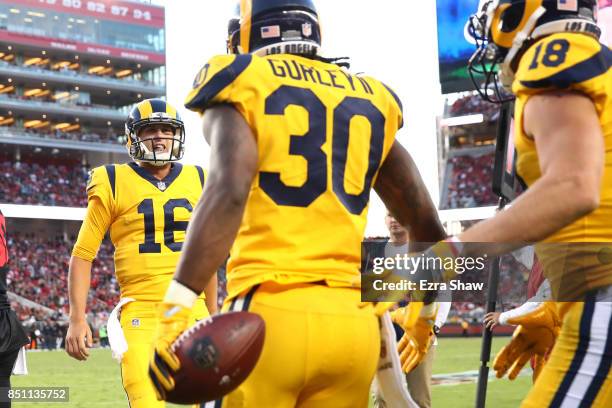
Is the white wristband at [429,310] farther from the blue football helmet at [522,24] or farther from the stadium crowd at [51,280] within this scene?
the stadium crowd at [51,280]

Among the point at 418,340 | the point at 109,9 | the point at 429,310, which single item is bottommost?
the point at 418,340

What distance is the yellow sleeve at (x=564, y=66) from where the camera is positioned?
86.1 inches

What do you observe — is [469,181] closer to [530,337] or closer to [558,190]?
[530,337]

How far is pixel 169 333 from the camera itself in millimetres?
2223

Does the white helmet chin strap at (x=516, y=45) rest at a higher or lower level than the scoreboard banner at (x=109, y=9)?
lower

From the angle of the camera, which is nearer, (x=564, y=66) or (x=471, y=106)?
(x=564, y=66)

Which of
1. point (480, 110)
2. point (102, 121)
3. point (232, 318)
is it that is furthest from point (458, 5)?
point (102, 121)

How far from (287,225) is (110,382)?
12161 mm

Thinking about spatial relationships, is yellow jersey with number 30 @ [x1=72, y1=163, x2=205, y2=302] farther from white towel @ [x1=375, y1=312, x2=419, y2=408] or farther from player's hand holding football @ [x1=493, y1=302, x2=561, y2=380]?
white towel @ [x1=375, y1=312, x2=419, y2=408]

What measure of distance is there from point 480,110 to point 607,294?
43.5 meters

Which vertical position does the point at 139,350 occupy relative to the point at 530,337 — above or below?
below

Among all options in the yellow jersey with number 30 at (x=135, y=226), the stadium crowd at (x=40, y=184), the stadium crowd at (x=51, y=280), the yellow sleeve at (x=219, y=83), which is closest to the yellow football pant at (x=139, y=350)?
the yellow jersey with number 30 at (x=135, y=226)

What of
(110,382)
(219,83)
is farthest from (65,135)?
(219,83)

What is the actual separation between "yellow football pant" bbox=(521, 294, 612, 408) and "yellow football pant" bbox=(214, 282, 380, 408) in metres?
0.48
